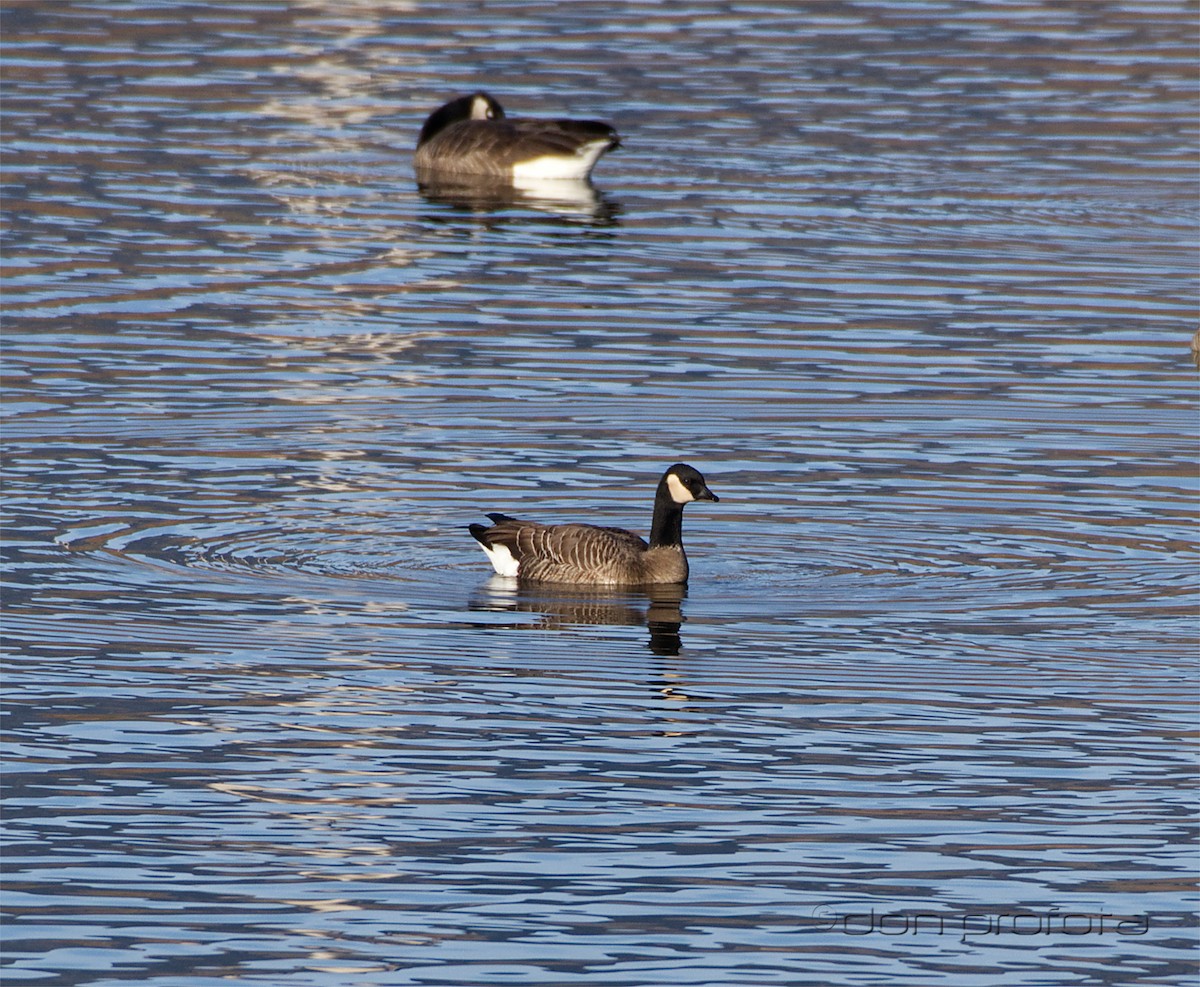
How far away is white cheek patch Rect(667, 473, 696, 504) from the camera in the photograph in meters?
17.7

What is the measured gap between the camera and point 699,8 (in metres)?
49.9

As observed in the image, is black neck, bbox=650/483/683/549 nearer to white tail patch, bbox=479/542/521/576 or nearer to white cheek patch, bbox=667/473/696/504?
white cheek patch, bbox=667/473/696/504

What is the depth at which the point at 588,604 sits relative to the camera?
17.6 metres

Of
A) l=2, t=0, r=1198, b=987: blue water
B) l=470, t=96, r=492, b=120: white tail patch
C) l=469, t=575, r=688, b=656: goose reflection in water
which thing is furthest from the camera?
→ l=470, t=96, r=492, b=120: white tail patch

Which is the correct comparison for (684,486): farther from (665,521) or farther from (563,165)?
(563,165)

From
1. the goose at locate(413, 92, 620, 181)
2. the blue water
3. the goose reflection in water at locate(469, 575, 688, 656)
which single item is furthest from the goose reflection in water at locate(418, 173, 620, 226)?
the goose reflection in water at locate(469, 575, 688, 656)

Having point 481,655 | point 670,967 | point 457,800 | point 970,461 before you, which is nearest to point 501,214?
point 970,461

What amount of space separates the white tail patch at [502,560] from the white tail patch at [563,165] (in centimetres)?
1619

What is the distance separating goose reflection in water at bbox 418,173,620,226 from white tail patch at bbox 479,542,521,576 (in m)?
14.5

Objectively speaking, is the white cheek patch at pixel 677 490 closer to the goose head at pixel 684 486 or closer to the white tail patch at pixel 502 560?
the goose head at pixel 684 486

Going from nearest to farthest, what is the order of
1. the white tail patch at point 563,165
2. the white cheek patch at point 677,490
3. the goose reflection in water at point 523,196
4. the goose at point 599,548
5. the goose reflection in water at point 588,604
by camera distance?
1. the goose reflection in water at point 588,604
2. the goose at point 599,548
3. the white cheek patch at point 677,490
4. the goose reflection in water at point 523,196
5. the white tail patch at point 563,165

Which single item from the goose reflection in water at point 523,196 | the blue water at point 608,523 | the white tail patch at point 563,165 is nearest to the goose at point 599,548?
the blue water at point 608,523

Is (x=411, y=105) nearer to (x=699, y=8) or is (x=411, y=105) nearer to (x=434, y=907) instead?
(x=699, y=8)

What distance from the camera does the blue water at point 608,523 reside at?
457 inches
